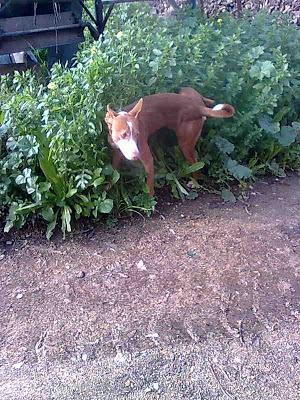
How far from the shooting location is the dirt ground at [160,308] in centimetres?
216

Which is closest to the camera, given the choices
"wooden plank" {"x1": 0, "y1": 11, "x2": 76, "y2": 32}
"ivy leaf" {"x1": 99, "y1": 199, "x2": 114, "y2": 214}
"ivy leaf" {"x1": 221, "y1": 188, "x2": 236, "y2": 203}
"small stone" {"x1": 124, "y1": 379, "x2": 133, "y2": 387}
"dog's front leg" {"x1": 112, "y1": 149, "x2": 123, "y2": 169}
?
"small stone" {"x1": 124, "y1": 379, "x2": 133, "y2": 387}

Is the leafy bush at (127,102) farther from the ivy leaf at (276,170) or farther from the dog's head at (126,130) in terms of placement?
the dog's head at (126,130)

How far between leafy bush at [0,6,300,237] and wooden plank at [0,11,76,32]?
1.55 ft

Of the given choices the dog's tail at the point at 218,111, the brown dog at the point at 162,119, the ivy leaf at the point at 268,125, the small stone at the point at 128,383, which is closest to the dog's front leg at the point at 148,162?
the brown dog at the point at 162,119

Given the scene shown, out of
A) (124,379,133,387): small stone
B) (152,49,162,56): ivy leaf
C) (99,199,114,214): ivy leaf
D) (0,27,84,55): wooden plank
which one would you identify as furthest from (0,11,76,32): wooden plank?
(124,379,133,387): small stone

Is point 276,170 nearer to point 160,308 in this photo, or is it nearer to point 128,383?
point 160,308

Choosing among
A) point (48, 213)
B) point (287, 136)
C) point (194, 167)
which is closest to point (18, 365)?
point (48, 213)

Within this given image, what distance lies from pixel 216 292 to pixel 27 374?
1.00 meters

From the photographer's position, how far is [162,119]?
130 inches

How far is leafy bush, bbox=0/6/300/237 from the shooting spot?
3.07 m

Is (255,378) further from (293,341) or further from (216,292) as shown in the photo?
(216,292)

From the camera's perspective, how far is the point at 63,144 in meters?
3.03

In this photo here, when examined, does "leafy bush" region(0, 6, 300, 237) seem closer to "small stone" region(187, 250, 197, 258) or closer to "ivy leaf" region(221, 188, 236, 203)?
"ivy leaf" region(221, 188, 236, 203)

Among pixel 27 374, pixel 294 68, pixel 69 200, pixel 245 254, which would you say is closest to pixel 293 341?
pixel 245 254
